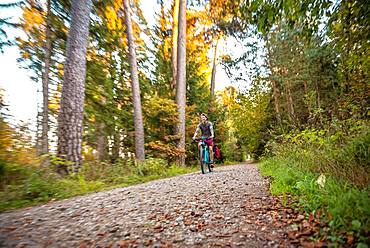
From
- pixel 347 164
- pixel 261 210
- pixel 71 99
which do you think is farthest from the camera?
pixel 71 99

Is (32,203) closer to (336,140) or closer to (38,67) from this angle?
(336,140)

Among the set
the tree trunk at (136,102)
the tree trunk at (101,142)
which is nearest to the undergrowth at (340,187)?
the tree trunk at (136,102)

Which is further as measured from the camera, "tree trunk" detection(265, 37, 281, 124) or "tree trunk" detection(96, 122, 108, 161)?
"tree trunk" detection(265, 37, 281, 124)

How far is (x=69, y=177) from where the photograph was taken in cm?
502

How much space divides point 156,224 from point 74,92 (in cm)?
456

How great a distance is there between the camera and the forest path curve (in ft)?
6.00

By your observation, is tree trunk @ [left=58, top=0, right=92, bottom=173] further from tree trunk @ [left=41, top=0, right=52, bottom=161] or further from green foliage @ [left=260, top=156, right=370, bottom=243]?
green foliage @ [left=260, top=156, right=370, bottom=243]

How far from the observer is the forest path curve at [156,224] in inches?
72.0

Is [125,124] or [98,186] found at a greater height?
[125,124]

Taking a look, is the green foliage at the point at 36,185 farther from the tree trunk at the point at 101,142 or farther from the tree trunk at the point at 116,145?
the tree trunk at the point at 116,145

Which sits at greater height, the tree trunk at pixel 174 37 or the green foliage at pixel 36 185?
the tree trunk at pixel 174 37

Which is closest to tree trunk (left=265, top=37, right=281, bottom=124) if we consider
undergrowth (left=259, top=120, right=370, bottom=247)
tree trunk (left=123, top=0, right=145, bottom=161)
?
tree trunk (left=123, top=0, right=145, bottom=161)

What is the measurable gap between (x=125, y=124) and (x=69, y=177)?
5.10 meters

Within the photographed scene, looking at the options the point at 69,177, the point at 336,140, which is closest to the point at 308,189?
the point at 336,140
